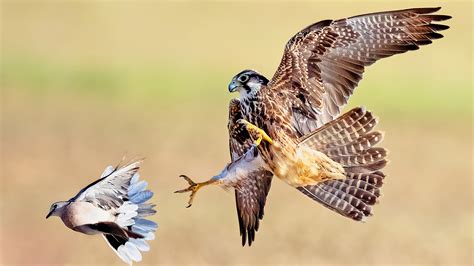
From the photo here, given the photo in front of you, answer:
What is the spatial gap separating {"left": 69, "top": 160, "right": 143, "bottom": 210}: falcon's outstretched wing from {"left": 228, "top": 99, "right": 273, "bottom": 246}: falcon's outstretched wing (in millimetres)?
→ 717

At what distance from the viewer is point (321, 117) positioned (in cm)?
916

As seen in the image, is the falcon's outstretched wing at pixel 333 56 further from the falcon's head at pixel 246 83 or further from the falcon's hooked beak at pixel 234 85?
the falcon's hooked beak at pixel 234 85

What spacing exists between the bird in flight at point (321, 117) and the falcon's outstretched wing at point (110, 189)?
0.39m

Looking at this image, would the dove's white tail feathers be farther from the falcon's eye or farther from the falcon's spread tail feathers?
the falcon's spread tail feathers

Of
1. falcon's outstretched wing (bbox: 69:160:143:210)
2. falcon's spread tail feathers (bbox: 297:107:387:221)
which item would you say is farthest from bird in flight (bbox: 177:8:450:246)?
falcon's outstretched wing (bbox: 69:160:143:210)

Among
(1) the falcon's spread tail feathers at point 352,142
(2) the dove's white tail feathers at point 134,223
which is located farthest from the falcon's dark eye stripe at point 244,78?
(2) the dove's white tail feathers at point 134,223

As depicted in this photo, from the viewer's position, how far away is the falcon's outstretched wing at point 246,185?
9.21m

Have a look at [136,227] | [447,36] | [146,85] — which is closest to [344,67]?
[136,227]

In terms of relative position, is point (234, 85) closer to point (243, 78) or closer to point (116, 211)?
point (243, 78)

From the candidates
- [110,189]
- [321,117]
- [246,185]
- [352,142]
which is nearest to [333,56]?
[321,117]

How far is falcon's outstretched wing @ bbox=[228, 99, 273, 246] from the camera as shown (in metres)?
9.21

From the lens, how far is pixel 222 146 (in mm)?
18234

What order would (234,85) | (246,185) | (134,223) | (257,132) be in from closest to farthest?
(257,132) < (234,85) < (134,223) < (246,185)

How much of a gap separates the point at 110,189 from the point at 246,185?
94 centimetres
